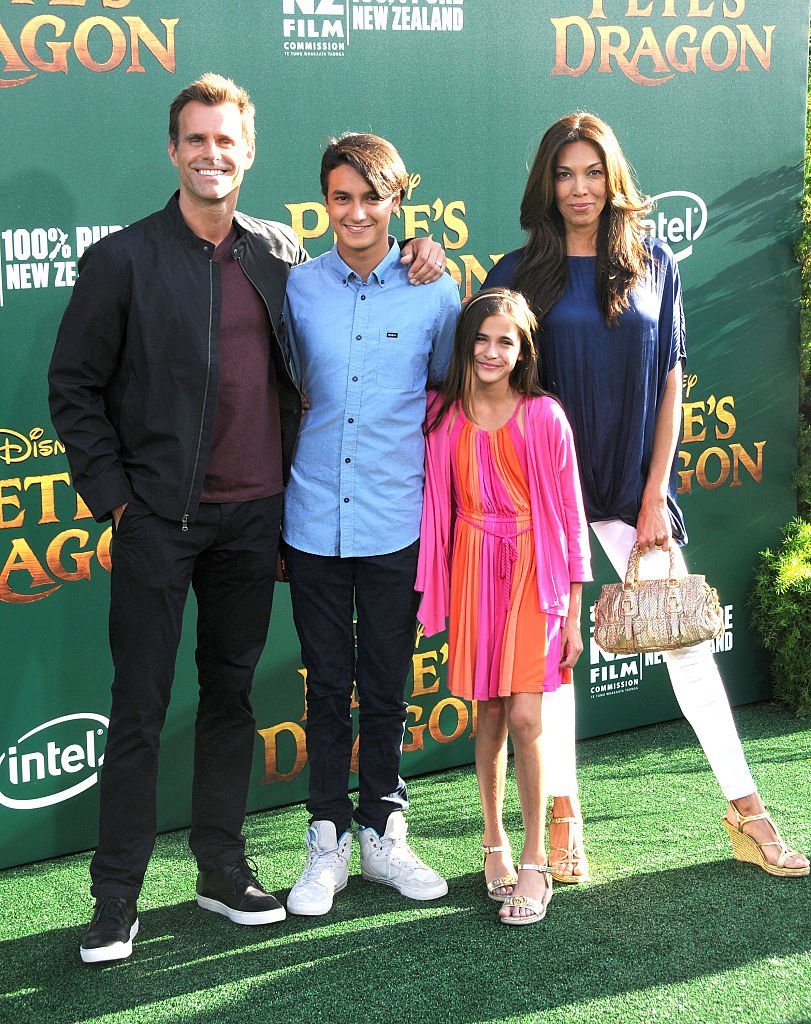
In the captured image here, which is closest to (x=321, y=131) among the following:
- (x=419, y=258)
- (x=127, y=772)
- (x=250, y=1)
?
(x=250, y=1)

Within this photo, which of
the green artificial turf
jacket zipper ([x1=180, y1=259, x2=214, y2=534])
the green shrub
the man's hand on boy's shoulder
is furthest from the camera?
the green shrub

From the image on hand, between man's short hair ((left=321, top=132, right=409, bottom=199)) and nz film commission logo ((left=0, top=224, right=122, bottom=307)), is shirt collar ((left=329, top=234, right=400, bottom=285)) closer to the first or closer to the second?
man's short hair ((left=321, top=132, right=409, bottom=199))

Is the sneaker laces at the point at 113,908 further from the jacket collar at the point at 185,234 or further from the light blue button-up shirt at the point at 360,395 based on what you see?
the jacket collar at the point at 185,234

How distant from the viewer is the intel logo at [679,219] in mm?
4680

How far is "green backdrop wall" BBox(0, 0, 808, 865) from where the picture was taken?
12.0ft

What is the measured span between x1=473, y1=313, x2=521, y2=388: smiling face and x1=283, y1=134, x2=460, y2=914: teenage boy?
0.13 m

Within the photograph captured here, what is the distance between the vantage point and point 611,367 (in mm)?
3480

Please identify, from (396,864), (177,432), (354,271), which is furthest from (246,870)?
(354,271)

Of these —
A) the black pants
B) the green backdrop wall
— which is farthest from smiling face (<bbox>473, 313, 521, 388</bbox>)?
the green backdrop wall

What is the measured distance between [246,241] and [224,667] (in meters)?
1.04

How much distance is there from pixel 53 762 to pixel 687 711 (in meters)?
1.78

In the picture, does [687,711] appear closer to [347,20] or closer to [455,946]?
[455,946]

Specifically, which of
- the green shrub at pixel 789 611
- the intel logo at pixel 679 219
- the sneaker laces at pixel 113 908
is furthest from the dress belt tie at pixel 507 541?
the green shrub at pixel 789 611

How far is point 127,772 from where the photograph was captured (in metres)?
3.23
